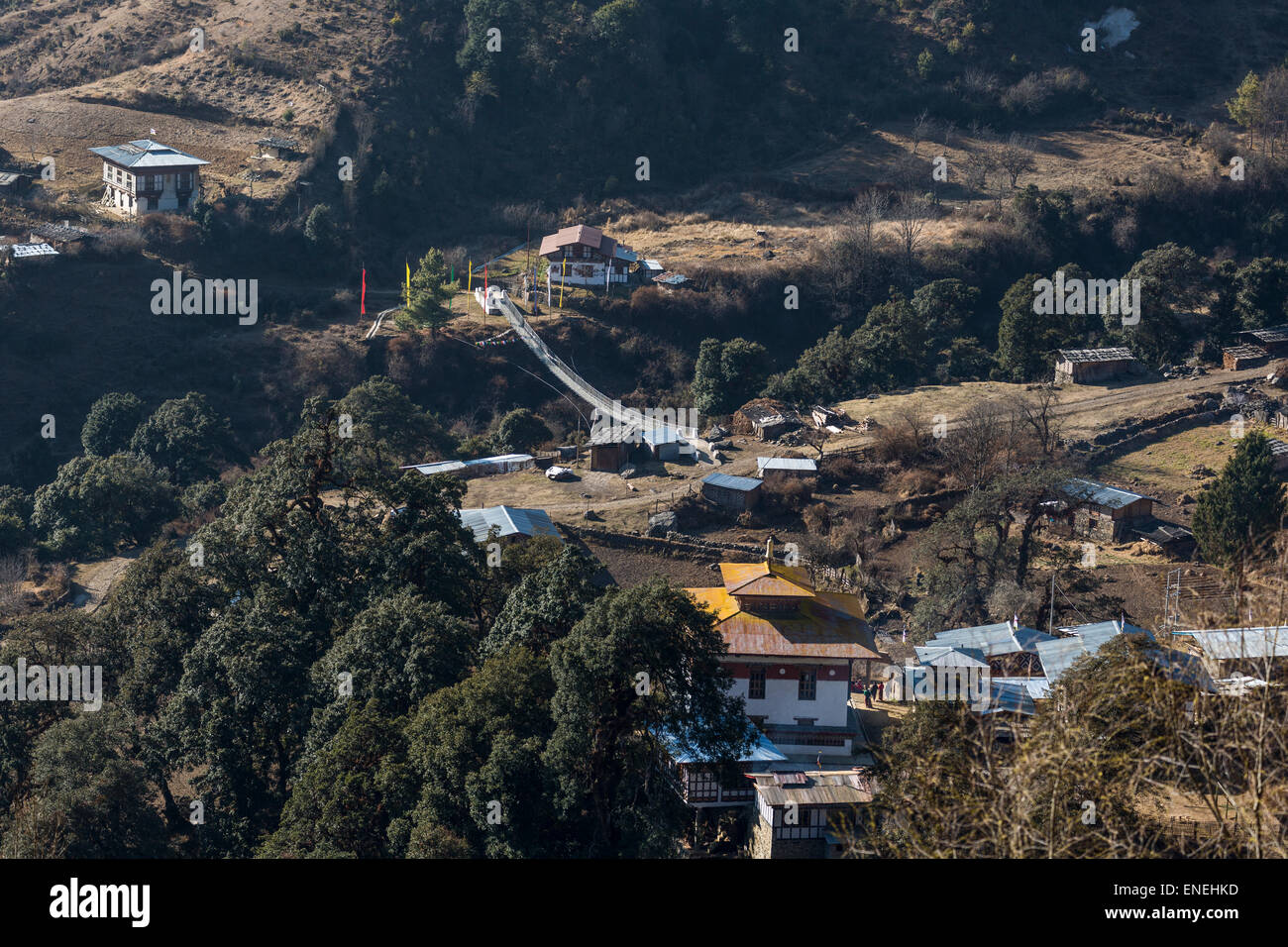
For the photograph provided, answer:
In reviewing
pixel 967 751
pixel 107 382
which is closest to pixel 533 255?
pixel 107 382

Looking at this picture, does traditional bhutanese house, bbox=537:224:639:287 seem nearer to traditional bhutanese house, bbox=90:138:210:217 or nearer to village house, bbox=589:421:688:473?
village house, bbox=589:421:688:473

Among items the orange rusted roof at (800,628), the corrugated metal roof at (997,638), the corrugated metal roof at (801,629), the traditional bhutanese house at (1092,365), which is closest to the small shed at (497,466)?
the corrugated metal roof at (997,638)

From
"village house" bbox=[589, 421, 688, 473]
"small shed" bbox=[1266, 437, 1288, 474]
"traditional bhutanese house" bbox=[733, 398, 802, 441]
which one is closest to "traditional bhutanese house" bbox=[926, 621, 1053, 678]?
"small shed" bbox=[1266, 437, 1288, 474]

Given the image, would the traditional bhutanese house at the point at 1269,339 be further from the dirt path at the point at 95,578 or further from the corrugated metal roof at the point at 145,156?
the corrugated metal roof at the point at 145,156

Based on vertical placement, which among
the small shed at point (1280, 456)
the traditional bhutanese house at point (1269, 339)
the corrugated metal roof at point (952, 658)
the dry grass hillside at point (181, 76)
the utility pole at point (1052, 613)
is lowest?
the corrugated metal roof at point (952, 658)

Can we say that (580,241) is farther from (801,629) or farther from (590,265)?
(801,629)

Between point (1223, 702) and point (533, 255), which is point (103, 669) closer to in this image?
point (1223, 702)

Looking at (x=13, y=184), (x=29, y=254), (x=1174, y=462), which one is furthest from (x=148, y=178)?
(x=1174, y=462)
